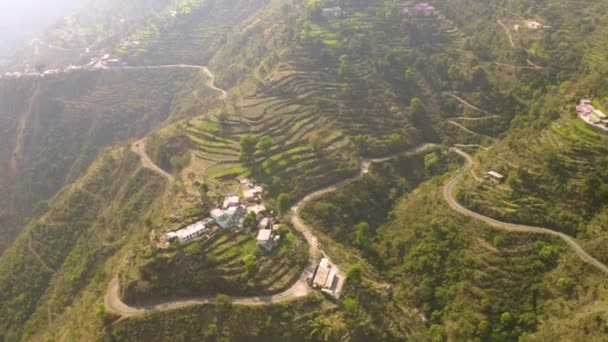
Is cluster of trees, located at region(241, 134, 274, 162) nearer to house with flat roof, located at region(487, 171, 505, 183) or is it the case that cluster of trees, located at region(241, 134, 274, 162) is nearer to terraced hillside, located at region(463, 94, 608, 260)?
terraced hillside, located at region(463, 94, 608, 260)

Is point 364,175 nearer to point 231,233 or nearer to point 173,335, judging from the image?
point 231,233

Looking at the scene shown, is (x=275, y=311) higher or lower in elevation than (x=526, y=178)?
lower

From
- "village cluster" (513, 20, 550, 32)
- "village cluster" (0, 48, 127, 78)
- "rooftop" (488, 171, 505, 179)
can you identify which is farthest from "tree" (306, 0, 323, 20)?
"village cluster" (0, 48, 127, 78)

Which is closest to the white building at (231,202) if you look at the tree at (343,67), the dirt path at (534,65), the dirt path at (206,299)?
the dirt path at (206,299)

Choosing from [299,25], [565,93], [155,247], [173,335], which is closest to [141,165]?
[155,247]

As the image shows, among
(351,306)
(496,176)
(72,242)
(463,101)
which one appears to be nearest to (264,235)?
(351,306)

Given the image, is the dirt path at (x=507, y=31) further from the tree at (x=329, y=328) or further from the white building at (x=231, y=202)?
the tree at (x=329, y=328)
